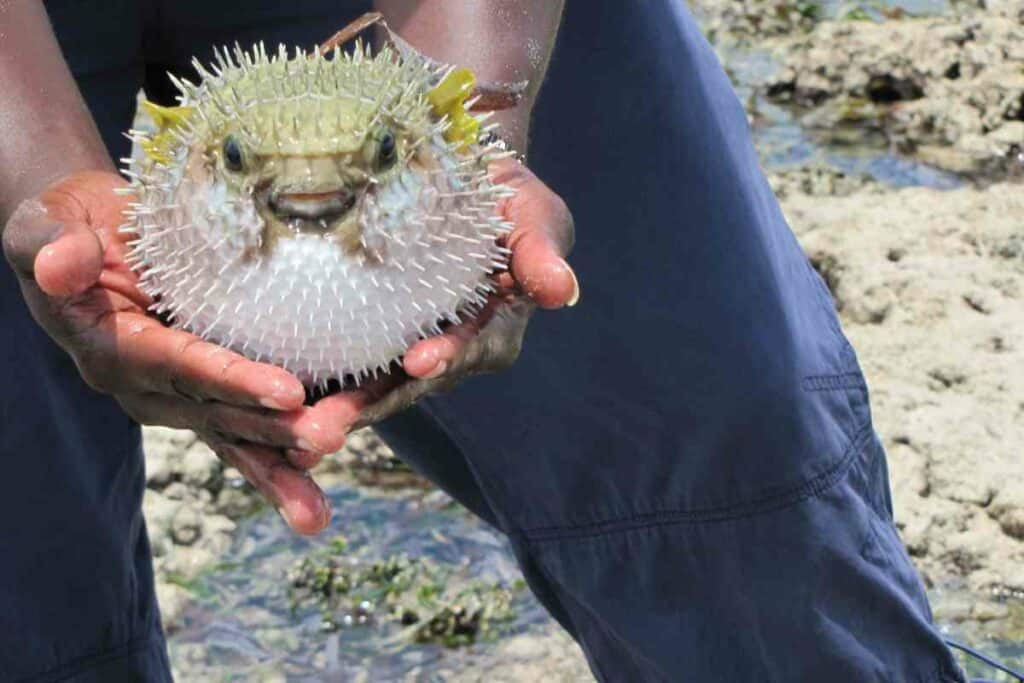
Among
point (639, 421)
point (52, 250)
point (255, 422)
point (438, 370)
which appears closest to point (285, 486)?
point (255, 422)

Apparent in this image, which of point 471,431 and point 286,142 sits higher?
point 286,142

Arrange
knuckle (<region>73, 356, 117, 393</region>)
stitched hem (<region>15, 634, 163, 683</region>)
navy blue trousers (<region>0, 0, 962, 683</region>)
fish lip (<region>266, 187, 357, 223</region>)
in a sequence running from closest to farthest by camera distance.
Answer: fish lip (<region>266, 187, 357, 223</region>) → knuckle (<region>73, 356, 117, 393</region>) → navy blue trousers (<region>0, 0, 962, 683</region>) → stitched hem (<region>15, 634, 163, 683</region>)

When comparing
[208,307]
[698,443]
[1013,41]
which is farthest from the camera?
[1013,41]

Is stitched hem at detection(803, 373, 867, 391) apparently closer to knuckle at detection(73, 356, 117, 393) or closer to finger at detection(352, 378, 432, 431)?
finger at detection(352, 378, 432, 431)

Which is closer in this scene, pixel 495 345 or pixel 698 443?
pixel 495 345

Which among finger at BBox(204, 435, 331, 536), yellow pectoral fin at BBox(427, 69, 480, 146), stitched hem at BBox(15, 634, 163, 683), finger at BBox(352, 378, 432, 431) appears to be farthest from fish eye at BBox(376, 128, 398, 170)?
stitched hem at BBox(15, 634, 163, 683)

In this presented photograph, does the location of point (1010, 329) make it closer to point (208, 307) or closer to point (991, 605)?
point (991, 605)

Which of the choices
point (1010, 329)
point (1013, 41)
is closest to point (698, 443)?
point (1010, 329)
